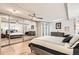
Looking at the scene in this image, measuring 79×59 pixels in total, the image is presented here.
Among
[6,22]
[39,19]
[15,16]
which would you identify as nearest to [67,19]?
[39,19]

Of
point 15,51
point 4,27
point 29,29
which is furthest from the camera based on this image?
point 29,29

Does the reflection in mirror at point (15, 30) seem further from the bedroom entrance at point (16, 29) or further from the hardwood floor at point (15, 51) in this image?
the hardwood floor at point (15, 51)

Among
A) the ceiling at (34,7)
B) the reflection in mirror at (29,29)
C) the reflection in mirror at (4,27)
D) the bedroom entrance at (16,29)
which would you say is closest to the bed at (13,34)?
the bedroom entrance at (16,29)

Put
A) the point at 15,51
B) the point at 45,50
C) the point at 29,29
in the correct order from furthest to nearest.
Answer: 1. the point at 29,29
2. the point at 15,51
3. the point at 45,50

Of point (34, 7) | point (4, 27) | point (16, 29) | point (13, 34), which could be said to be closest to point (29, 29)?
point (16, 29)

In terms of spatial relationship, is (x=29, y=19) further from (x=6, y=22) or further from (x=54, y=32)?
(x=54, y=32)

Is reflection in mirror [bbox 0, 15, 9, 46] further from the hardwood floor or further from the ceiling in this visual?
the hardwood floor

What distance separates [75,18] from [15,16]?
11.5 ft

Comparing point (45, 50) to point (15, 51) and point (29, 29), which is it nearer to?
point (15, 51)

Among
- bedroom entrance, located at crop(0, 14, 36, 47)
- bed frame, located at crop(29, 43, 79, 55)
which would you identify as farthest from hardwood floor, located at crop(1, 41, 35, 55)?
bedroom entrance, located at crop(0, 14, 36, 47)

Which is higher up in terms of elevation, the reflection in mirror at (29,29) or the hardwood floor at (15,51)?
the reflection in mirror at (29,29)

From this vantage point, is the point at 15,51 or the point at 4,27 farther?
the point at 4,27

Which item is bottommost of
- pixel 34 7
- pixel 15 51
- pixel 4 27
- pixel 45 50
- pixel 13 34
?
pixel 15 51

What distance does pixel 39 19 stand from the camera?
521 cm
